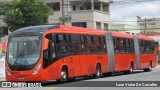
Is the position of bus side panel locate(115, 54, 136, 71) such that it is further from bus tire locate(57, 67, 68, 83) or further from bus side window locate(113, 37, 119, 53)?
bus tire locate(57, 67, 68, 83)

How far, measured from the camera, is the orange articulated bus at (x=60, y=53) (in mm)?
21484

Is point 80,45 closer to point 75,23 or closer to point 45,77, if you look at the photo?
point 45,77

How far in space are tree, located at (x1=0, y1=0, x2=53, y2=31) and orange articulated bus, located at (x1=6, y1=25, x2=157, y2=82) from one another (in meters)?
18.0

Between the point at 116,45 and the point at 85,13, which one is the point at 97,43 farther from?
the point at 85,13

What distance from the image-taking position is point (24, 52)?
71.4 ft

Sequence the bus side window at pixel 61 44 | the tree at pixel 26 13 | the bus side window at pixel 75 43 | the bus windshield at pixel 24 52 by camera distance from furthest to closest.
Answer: the tree at pixel 26 13, the bus side window at pixel 75 43, the bus side window at pixel 61 44, the bus windshield at pixel 24 52

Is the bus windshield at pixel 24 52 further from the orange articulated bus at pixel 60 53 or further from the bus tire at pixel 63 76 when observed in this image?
the bus tire at pixel 63 76

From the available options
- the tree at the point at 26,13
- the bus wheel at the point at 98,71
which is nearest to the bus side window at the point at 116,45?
the bus wheel at the point at 98,71

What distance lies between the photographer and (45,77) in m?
21.5

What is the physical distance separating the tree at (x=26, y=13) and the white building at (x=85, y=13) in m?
12.8

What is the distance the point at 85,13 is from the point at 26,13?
15074 millimetres

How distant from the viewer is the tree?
160 ft

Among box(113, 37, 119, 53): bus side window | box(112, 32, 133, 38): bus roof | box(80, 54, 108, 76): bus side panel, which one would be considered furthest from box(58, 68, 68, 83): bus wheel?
box(112, 32, 133, 38): bus roof

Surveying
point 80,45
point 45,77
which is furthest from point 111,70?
point 45,77
